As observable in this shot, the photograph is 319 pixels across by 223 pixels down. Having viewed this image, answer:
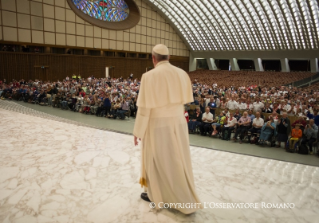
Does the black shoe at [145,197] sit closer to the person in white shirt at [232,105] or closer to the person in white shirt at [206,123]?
the person in white shirt at [206,123]

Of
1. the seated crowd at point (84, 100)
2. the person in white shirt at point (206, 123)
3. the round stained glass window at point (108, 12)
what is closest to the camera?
the person in white shirt at point (206, 123)

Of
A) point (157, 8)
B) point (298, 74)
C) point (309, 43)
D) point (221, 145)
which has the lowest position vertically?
point (221, 145)

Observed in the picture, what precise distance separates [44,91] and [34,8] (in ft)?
46.6

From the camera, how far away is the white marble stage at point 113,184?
2.99 meters

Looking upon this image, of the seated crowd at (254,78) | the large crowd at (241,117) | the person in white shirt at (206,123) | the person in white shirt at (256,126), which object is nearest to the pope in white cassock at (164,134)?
the large crowd at (241,117)

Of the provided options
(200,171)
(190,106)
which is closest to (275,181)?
(200,171)

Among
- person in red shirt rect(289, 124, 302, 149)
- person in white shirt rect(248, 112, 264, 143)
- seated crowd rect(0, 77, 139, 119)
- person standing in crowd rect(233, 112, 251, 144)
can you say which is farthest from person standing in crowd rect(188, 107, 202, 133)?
seated crowd rect(0, 77, 139, 119)

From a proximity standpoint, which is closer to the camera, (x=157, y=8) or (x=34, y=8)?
(x=34, y=8)

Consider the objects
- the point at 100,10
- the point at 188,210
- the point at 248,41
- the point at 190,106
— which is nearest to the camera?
the point at 188,210

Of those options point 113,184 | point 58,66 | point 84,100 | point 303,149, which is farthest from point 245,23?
point 113,184

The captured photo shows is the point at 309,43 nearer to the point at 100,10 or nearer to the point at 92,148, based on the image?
the point at 100,10

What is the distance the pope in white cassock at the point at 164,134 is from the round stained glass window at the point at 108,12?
30.3 m

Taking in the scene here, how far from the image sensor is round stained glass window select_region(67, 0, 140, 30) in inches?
1200

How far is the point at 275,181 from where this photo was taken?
13.6 feet
